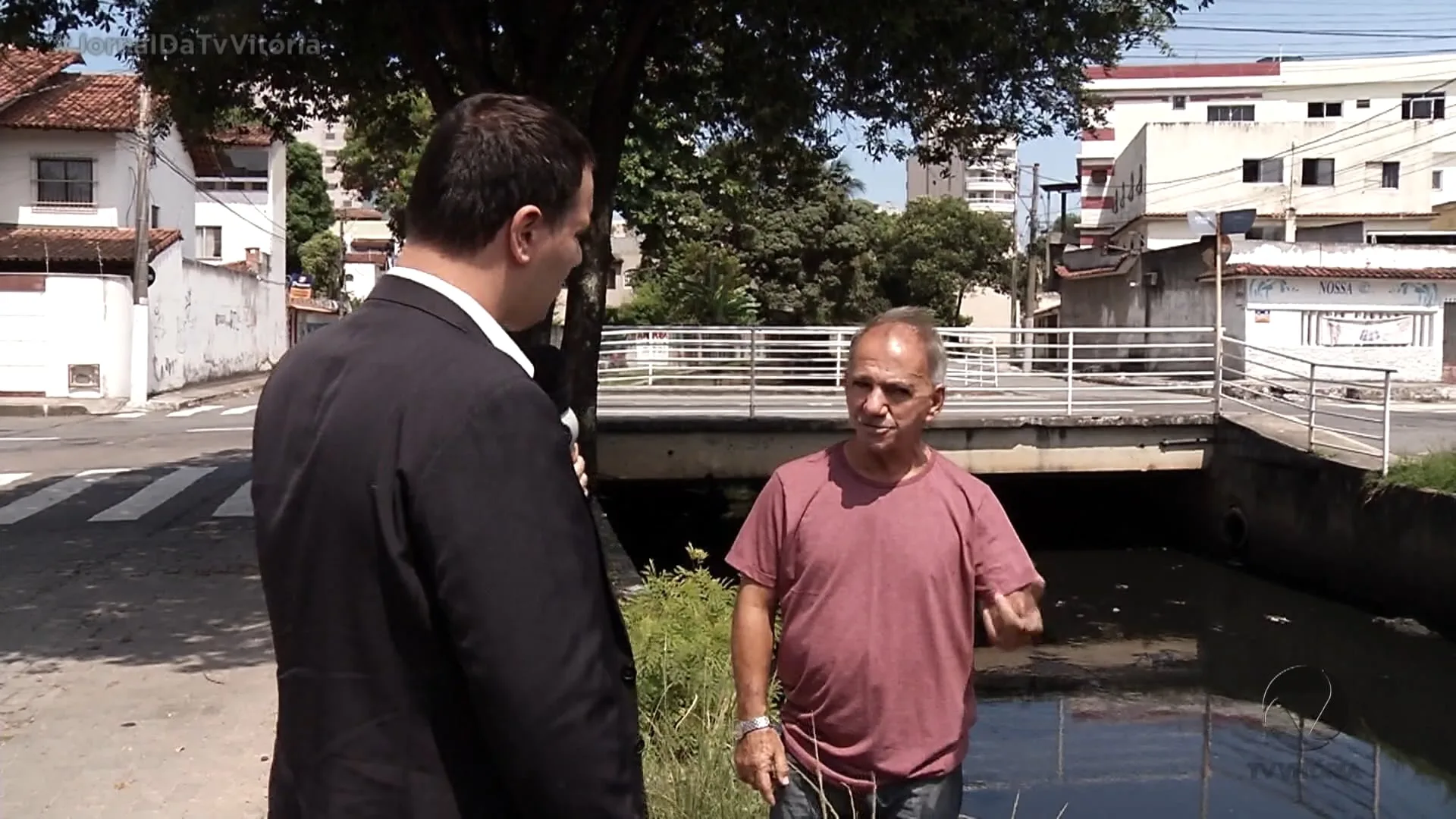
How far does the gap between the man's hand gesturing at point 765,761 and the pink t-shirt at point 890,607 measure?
2.5 inches

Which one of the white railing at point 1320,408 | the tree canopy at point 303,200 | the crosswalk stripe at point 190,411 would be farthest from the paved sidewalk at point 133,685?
the tree canopy at point 303,200

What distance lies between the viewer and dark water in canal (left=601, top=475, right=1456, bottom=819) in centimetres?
766

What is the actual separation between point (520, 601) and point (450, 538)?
106 mm

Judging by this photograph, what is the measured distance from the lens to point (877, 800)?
2875 mm

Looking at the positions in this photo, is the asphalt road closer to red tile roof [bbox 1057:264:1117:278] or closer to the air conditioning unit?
the air conditioning unit

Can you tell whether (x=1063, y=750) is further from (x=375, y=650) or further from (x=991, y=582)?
(x=375, y=650)

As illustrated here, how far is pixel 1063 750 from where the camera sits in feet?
27.6

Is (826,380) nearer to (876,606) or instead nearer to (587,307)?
(587,307)

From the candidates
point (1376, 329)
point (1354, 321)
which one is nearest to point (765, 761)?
point (1354, 321)

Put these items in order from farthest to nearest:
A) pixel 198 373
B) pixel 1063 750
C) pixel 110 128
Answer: pixel 198 373 < pixel 110 128 < pixel 1063 750

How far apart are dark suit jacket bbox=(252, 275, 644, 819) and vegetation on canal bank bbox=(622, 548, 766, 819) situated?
2186 mm

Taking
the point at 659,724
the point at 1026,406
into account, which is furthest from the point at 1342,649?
the point at 659,724

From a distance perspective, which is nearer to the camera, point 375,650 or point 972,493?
point 375,650

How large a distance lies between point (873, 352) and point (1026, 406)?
13.5m
